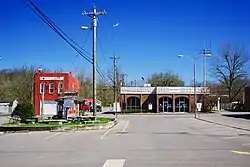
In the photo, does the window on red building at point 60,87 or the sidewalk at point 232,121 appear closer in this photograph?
the sidewalk at point 232,121

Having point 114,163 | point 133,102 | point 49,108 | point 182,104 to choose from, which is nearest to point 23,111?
point 114,163

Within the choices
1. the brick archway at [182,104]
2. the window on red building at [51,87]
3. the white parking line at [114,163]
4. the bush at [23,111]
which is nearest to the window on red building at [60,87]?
the window on red building at [51,87]

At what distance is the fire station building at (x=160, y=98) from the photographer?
80.6 m

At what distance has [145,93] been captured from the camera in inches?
3253

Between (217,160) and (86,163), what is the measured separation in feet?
12.9

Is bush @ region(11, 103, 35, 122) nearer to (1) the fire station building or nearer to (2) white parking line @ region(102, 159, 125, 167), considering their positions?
(2) white parking line @ region(102, 159, 125, 167)

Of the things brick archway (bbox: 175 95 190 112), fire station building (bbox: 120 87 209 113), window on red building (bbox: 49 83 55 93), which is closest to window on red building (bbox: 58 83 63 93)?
window on red building (bbox: 49 83 55 93)

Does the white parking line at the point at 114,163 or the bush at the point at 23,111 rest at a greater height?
the bush at the point at 23,111

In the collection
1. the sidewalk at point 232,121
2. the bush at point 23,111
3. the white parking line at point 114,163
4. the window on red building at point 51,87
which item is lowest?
the sidewalk at point 232,121

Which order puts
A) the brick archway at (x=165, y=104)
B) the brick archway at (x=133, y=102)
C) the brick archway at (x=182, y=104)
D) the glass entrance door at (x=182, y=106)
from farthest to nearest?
the brick archway at (x=133, y=102), the glass entrance door at (x=182, y=106), the brick archway at (x=165, y=104), the brick archway at (x=182, y=104)

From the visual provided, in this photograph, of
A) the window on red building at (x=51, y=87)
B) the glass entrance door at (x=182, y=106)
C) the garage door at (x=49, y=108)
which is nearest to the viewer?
the garage door at (x=49, y=108)

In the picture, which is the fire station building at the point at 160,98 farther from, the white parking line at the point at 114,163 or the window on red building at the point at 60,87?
the white parking line at the point at 114,163

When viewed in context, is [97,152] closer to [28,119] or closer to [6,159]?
[6,159]

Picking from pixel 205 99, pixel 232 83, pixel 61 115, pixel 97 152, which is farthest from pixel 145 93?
pixel 97 152
